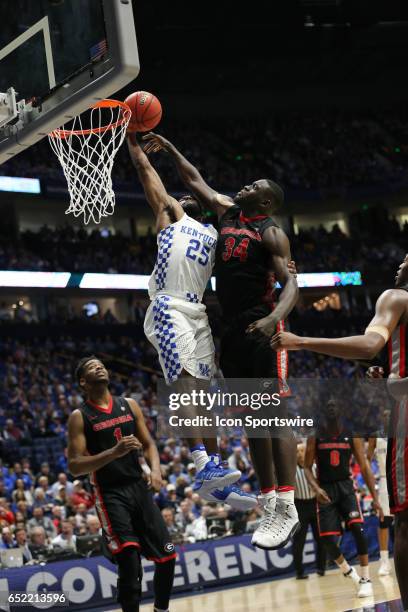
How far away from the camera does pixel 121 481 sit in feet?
24.8

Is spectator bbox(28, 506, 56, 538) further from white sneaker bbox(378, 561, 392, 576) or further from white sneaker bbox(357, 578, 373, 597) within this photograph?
white sneaker bbox(378, 561, 392, 576)

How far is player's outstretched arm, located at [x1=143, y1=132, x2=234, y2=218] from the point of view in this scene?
6520 mm

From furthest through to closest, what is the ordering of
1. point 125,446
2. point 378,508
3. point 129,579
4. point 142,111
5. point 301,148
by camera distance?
point 301,148
point 378,508
point 129,579
point 125,446
point 142,111

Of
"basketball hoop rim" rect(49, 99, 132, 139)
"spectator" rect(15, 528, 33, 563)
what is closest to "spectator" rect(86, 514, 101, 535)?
"spectator" rect(15, 528, 33, 563)

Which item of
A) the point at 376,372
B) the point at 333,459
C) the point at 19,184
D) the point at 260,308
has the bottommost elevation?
the point at 333,459

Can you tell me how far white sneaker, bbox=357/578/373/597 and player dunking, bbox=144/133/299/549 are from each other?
5300 millimetres

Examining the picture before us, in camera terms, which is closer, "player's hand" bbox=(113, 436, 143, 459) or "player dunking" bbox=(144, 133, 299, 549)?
"player dunking" bbox=(144, 133, 299, 549)

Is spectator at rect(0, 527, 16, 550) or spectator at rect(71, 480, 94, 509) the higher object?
spectator at rect(0, 527, 16, 550)

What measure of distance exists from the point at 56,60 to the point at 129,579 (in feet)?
13.4

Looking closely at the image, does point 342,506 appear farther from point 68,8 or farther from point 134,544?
point 68,8

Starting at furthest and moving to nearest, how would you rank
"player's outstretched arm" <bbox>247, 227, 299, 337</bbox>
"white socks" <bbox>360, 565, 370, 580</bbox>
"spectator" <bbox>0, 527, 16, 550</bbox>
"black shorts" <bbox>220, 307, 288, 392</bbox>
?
"spectator" <bbox>0, 527, 16, 550</bbox> → "white socks" <bbox>360, 565, 370, 580</bbox> → "black shorts" <bbox>220, 307, 288, 392</bbox> → "player's outstretched arm" <bbox>247, 227, 299, 337</bbox>

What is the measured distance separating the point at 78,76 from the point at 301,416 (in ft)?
9.08

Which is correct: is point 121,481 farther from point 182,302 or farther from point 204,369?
point 182,302

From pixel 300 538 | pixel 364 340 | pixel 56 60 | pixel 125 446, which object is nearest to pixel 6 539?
pixel 300 538
